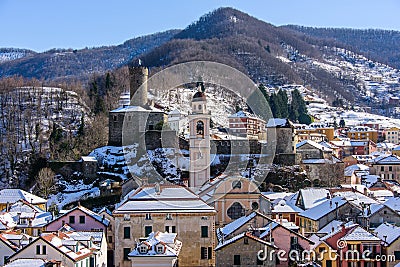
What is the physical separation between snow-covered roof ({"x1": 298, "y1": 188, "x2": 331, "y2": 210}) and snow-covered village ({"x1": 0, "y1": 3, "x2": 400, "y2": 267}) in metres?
0.11

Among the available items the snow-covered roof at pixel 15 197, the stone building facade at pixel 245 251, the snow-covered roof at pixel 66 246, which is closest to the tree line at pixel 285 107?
the snow-covered roof at pixel 15 197

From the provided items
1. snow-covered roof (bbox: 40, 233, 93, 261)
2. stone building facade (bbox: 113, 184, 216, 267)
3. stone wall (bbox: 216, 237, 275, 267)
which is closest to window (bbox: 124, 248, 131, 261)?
stone building facade (bbox: 113, 184, 216, 267)

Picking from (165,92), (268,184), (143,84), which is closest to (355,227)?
(268,184)

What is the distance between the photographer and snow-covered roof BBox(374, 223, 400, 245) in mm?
36562

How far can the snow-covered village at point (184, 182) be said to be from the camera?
119 feet

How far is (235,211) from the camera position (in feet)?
165

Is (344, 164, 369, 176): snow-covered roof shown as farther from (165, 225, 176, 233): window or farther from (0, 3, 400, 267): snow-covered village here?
(165, 225, 176, 233): window

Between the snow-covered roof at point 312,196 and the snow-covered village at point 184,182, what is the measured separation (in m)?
0.11

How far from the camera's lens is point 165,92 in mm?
123250

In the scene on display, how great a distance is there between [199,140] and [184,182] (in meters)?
5.13

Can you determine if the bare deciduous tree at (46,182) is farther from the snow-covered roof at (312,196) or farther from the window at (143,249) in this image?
the window at (143,249)

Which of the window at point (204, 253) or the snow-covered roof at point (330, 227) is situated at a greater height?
the snow-covered roof at point (330, 227)

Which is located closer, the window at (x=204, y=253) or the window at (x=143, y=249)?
the window at (x=143, y=249)

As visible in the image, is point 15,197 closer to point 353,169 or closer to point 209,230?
point 209,230
